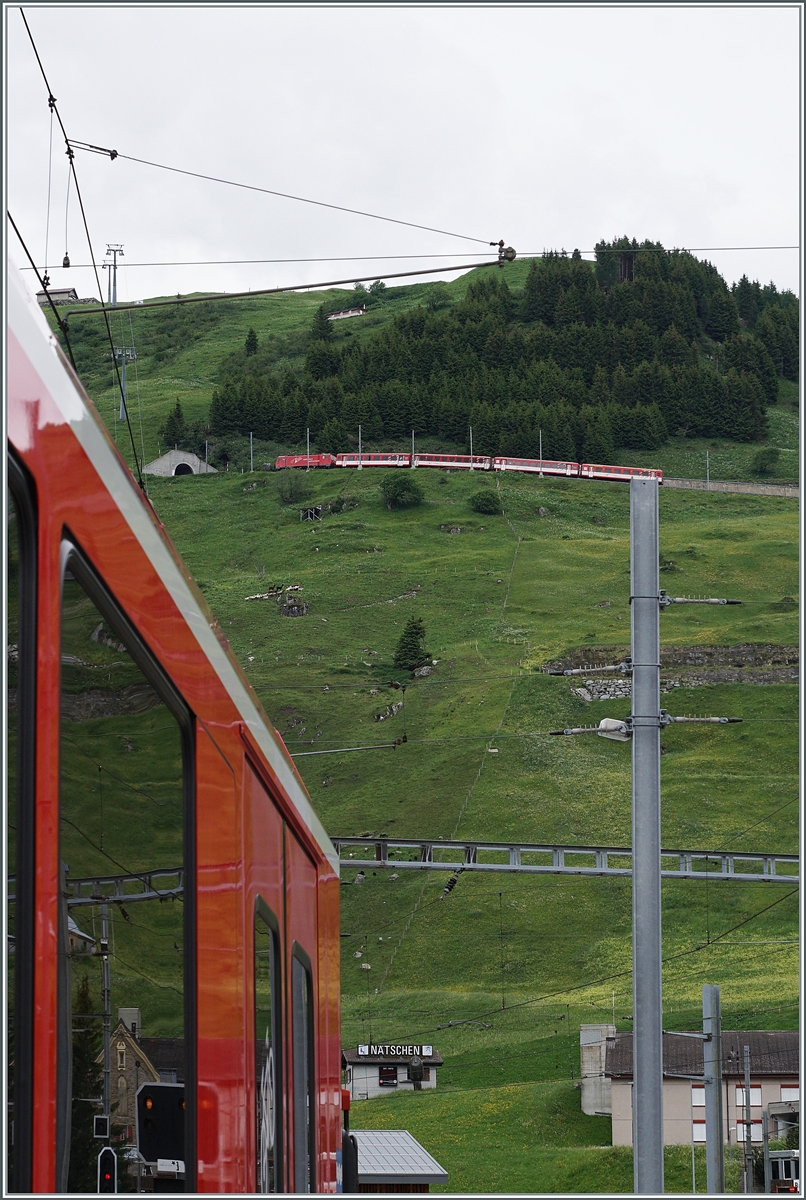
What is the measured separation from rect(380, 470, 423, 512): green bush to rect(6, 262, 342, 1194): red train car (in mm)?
128839

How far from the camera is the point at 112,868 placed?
268 cm

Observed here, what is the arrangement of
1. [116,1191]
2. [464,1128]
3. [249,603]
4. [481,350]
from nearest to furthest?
[116,1191], [464,1128], [249,603], [481,350]

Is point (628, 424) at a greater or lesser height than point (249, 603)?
greater

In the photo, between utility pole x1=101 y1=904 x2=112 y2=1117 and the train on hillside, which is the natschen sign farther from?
the train on hillside

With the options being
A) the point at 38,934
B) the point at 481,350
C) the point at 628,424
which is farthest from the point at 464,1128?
the point at 481,350

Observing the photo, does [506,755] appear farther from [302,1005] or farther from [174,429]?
[302,1005]

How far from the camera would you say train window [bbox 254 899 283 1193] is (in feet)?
13.4

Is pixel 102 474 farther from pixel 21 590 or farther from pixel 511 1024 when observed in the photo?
pixel 511 1024

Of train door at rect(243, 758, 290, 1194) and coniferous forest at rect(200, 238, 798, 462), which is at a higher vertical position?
coniferous forest at rect(200, 238, 798, 462)

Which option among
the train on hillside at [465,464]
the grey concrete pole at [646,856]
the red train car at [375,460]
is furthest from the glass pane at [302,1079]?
the red train car at [375,460]

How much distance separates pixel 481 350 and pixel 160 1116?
180697mm

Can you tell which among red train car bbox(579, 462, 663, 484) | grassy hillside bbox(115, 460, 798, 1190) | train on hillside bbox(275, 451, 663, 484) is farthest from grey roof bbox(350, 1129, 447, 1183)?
red train car bbox(579, 462, 663, 484)

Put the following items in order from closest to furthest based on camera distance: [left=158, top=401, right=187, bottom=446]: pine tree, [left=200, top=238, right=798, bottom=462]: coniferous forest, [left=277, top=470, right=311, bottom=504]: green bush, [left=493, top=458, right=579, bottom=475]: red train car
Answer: [left=277, top=470, right=311, bottom=504]: green bush, [left=493, top=458, right=579, bottom=475]: red train car, [left=158, top=401, right=187, bottom=446]: pine tree, [left=200, top=238, right=798, bottom=462]: coniferous forest

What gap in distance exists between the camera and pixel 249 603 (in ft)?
372
